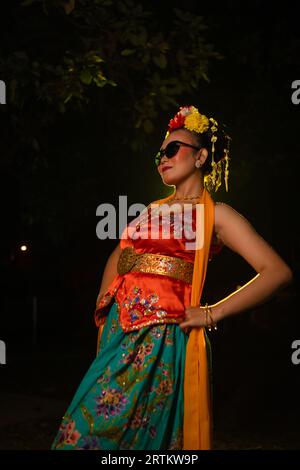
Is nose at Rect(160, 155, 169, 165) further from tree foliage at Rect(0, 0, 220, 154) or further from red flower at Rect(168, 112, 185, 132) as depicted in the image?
tree foliage at Rect(0, 0, 220, 154)

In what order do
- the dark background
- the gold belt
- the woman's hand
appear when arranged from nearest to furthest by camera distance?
the woman's hand < the gold belt < the dark background

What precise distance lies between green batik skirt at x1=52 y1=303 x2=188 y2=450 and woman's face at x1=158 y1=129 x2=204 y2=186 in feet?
2.35

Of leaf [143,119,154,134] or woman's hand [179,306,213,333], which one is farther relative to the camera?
leaf [143,119,154,134]

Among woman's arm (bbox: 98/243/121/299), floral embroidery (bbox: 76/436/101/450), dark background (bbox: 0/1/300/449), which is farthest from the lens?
dark background (bbox: 0/1/300/449)

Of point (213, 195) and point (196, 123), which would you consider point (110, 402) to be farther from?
point (213, 195)

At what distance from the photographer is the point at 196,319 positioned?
8.85 feet

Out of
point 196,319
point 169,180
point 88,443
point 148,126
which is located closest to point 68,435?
point 88,443

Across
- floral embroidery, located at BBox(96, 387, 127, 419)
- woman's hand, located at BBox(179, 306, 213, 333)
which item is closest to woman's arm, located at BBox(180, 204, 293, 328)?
woman's hand, located at BBox(179, 306, 213, 333)

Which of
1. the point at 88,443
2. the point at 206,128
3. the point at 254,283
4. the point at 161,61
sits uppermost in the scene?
the point at 161,61

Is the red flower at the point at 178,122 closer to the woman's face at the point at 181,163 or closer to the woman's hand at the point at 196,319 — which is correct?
the woman's face at the point at 181,163

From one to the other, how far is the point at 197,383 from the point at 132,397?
0.28 meters

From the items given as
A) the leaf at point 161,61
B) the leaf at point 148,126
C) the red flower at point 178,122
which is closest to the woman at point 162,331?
the red flower at point 178,122

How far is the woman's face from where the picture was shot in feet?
10.0
